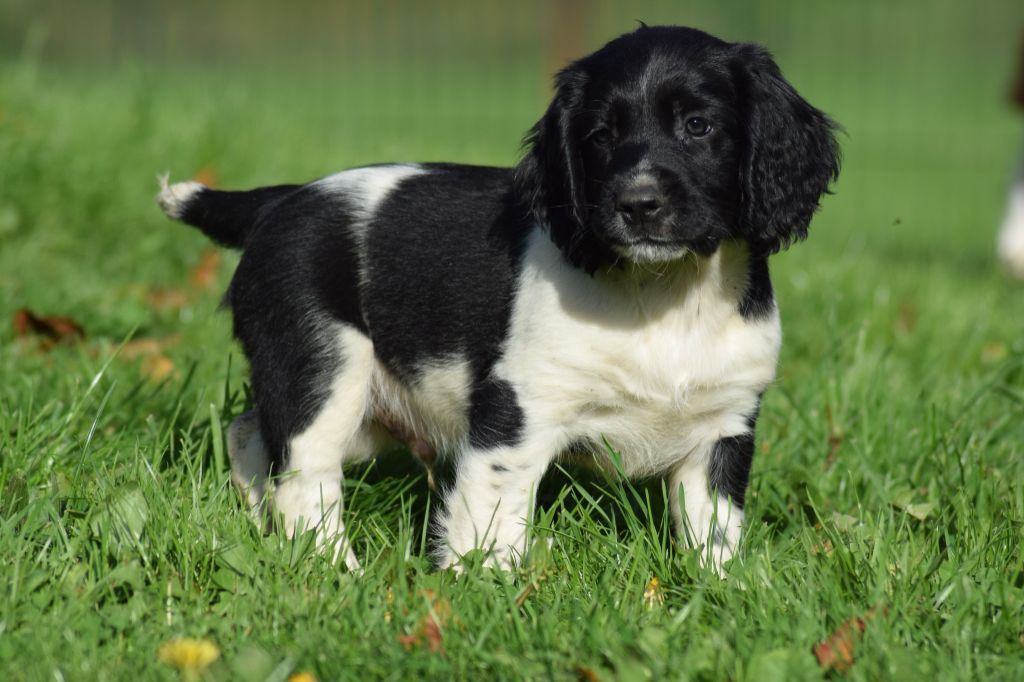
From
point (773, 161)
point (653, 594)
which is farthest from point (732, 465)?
point (773, 161)

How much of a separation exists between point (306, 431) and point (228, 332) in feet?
5.08

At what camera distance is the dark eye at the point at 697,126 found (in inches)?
118

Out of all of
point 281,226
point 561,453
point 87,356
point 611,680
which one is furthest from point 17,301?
point 611,680

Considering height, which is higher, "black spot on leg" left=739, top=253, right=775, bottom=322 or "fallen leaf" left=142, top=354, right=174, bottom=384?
"black spot on leg" left=739, top=253, right=775, bottom=322

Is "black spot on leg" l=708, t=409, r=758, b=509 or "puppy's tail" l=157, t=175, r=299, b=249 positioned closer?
"black spot on leg" l=708, t=409, r=758, b=509

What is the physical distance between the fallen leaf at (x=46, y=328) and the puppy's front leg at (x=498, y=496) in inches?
77.0

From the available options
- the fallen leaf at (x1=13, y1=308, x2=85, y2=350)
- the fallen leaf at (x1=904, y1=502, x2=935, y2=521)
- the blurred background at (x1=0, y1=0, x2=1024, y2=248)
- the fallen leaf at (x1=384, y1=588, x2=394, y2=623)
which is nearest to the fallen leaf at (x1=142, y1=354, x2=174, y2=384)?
the fallen leaf at (x1=13, y1=308, x2=85, y2=350)

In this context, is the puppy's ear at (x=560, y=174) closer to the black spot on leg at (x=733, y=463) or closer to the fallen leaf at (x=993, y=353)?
the black spot on leg at (x=733, y=463)

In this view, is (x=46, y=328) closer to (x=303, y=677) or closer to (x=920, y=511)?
(x=303, y=677)

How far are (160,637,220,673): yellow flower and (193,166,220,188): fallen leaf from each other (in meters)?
4.02

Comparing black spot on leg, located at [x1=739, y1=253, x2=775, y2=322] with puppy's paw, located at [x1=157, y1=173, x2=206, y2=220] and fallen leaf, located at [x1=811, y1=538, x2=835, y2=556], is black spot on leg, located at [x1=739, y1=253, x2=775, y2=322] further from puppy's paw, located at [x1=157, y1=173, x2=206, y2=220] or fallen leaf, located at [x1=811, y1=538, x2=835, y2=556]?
puppy's paw, located at [x1=157, y1=173, x2=206, y2=220]

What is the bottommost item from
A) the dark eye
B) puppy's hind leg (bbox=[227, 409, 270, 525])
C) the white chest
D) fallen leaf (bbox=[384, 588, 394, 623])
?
puppy's hind leg (bbox=[227, 409, 270, 525])

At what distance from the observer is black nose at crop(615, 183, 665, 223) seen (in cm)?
279

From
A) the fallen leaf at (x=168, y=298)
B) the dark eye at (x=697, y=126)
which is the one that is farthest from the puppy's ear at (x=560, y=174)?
the fallen leaf at (x=168, y=298)
